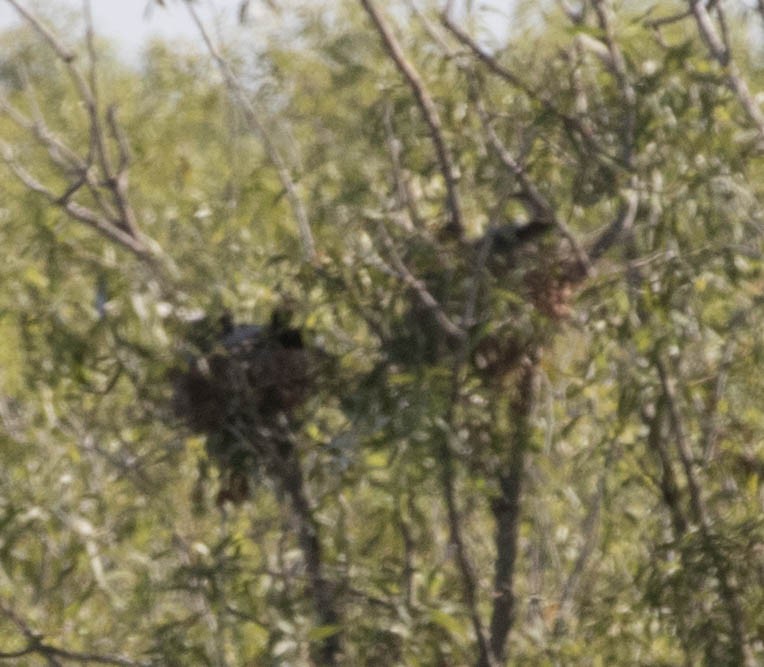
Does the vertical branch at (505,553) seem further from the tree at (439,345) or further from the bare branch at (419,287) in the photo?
the bare branch at (419,287)

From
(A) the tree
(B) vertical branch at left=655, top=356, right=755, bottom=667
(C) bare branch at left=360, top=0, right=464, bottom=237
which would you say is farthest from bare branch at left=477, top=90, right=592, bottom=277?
(B) vertical branch at left=655, top=356, right=755, bottom=667

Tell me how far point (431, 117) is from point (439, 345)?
58cm

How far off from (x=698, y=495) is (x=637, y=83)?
1134 millimetres

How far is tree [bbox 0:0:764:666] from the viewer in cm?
441

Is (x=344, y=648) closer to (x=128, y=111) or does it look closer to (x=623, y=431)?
(x=623, y=431)

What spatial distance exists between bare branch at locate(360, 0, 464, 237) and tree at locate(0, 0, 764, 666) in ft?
0.03

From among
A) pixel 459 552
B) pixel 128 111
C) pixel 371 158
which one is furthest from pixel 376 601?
pixel 128 111

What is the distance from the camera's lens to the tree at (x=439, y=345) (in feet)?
14.5

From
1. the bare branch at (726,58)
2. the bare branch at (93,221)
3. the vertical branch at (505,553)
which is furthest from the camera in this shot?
the vertical branch at (505,553)

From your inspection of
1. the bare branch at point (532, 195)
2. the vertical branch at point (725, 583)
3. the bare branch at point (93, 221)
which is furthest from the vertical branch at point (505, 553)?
the bare branch at point (93, 221)

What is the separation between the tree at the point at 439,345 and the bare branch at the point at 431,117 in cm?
1

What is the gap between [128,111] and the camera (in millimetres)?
8875

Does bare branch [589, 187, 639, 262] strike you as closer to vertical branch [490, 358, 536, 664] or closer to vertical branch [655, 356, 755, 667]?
vertical branch [655, 356, 755, 667]

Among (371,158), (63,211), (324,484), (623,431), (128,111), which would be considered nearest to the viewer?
(63,211)
